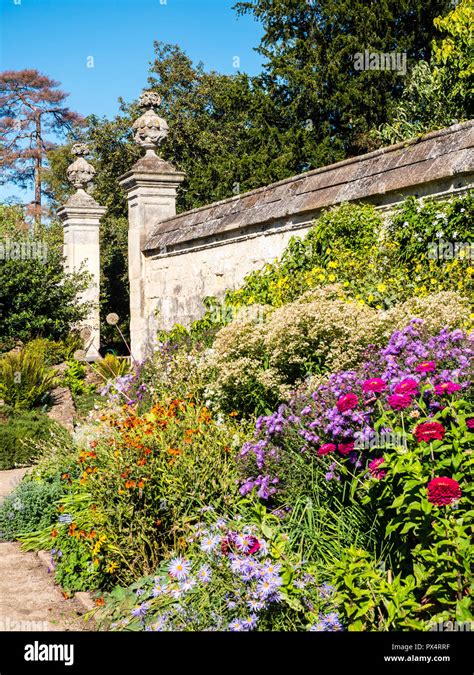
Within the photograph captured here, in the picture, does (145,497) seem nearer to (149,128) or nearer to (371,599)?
(371,599)

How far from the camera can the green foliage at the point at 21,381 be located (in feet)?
33.2

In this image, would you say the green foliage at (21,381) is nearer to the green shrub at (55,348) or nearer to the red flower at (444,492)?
the green shrub at (55,348)

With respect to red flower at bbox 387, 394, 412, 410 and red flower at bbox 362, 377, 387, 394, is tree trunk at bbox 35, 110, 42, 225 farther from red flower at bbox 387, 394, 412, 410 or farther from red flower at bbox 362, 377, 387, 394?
red flower at bbox 387, 394, 412, 410

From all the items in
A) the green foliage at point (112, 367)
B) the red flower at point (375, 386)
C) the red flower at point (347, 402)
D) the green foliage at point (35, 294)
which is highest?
the green foliage at point (35, 294)

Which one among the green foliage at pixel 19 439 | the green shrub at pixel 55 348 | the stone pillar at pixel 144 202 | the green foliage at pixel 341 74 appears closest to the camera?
the green foliage at pixel 19 439

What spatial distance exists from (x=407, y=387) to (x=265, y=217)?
197 inches

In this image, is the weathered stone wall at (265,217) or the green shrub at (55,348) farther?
the green shrub at (55,348)

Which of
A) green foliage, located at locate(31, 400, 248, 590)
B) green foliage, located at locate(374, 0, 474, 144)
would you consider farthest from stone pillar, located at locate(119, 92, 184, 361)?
green foliage, located at locate(31, 400, 248, 590)

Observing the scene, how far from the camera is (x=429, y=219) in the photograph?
6203mm

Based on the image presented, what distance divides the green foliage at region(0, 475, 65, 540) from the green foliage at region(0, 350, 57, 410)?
14.2 feet

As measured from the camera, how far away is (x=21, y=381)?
10.2 m

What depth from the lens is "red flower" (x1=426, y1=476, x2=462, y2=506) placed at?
3057 mm

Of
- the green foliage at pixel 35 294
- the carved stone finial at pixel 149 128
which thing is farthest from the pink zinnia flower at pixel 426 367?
the green foliage at pixel 35 294

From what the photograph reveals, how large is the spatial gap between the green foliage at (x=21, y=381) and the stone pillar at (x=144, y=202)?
1.48 m
